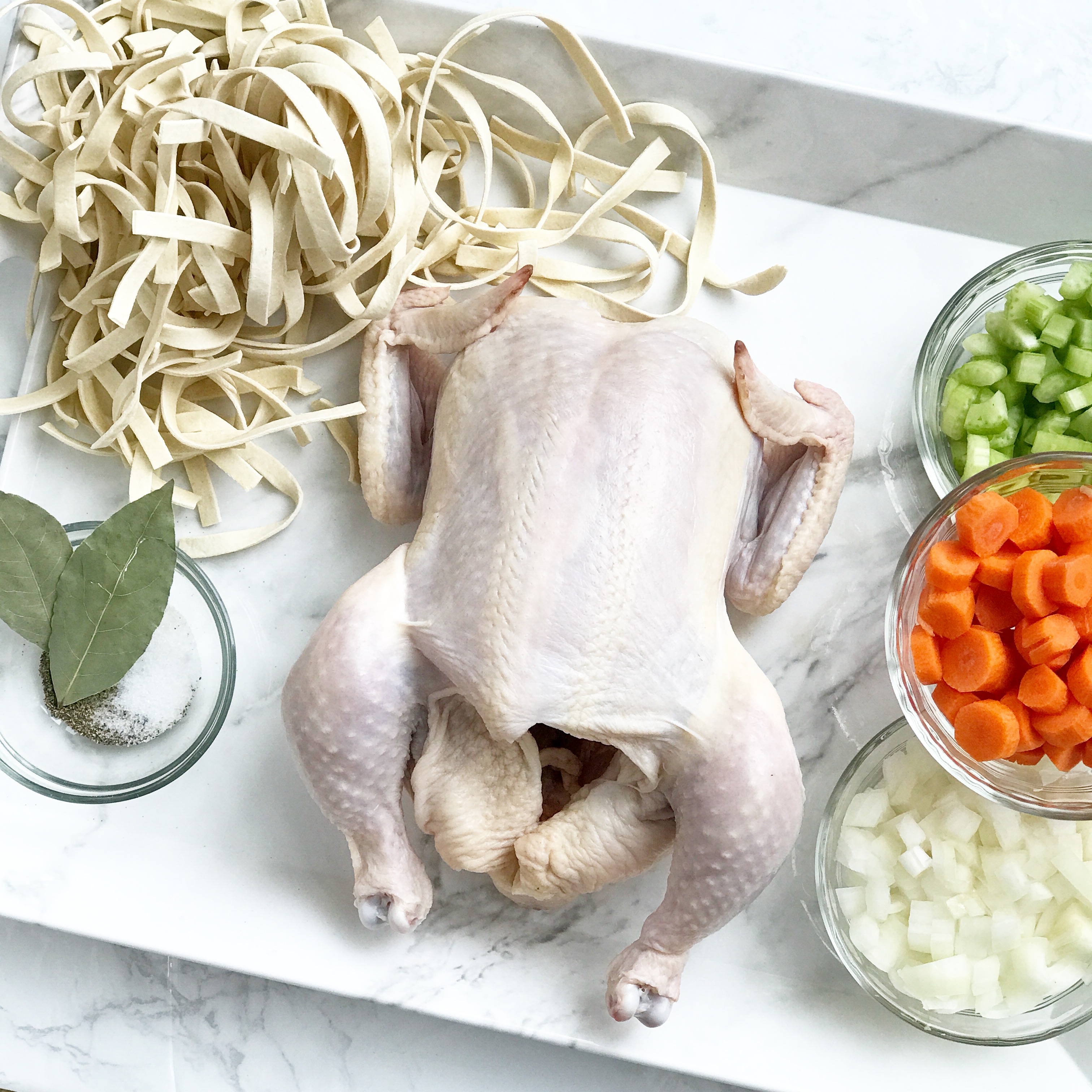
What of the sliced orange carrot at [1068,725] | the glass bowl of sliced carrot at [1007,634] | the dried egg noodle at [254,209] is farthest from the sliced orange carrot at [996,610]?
the dried egg noodle at [254,209]

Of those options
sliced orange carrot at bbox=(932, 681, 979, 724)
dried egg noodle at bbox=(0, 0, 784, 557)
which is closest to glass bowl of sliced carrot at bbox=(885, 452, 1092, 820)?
sliced orange carrot at bbox=(932, 681, 979, 724)

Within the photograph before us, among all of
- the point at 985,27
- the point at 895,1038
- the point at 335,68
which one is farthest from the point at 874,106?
the point at 895,1038

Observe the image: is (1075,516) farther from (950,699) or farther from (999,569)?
(950,699)

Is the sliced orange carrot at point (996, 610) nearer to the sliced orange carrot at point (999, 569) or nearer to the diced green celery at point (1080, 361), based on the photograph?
the sliced orange carrot at point (999, 569)

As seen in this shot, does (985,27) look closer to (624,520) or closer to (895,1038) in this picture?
(624,520)

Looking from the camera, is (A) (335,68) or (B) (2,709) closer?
(A) (335,68)
